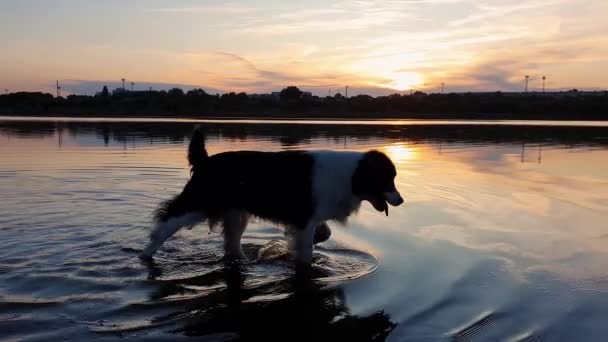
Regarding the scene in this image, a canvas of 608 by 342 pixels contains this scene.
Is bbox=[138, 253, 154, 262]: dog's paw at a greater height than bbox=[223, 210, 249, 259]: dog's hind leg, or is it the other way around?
bbox=[223, 210, 249, 259]: dog's hind leg

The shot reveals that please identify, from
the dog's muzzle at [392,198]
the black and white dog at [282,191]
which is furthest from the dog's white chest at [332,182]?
the dog's muzzle at [392,198]

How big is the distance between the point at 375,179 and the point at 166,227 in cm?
287

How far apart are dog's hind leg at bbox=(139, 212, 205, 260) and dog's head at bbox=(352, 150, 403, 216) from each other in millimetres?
2174

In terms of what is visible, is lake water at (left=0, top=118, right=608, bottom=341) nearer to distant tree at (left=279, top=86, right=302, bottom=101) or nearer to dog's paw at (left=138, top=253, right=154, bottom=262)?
dog's paw at (left=138, top=253, right=154, bottom=262)

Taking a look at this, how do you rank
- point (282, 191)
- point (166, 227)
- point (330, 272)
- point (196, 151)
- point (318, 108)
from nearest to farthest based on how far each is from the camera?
point (330, 272) → point (282, 191) → point (166, 227) → point (196, 151) → point (318, 108)

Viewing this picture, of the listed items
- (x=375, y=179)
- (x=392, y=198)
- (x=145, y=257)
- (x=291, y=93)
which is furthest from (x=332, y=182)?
(x=291, y=93)

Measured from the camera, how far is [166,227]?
761 centimetres

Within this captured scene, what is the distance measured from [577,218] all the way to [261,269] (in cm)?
609

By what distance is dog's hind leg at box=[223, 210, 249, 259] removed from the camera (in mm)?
7766

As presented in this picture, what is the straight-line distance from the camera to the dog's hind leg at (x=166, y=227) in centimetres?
755

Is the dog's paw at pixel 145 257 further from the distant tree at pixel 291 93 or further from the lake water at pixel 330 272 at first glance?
the distant tree at pixel 291 93

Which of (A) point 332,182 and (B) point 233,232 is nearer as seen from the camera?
(A) point 332,182

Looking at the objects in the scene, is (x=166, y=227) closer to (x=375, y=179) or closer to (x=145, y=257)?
(x=145, y=257)

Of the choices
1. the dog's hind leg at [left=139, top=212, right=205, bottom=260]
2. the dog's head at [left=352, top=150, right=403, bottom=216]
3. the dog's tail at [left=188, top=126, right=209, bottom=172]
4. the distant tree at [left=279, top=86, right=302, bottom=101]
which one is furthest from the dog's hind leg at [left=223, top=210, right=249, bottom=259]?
the distant tree at [left=279, top=86, right=302, bottom=101]
